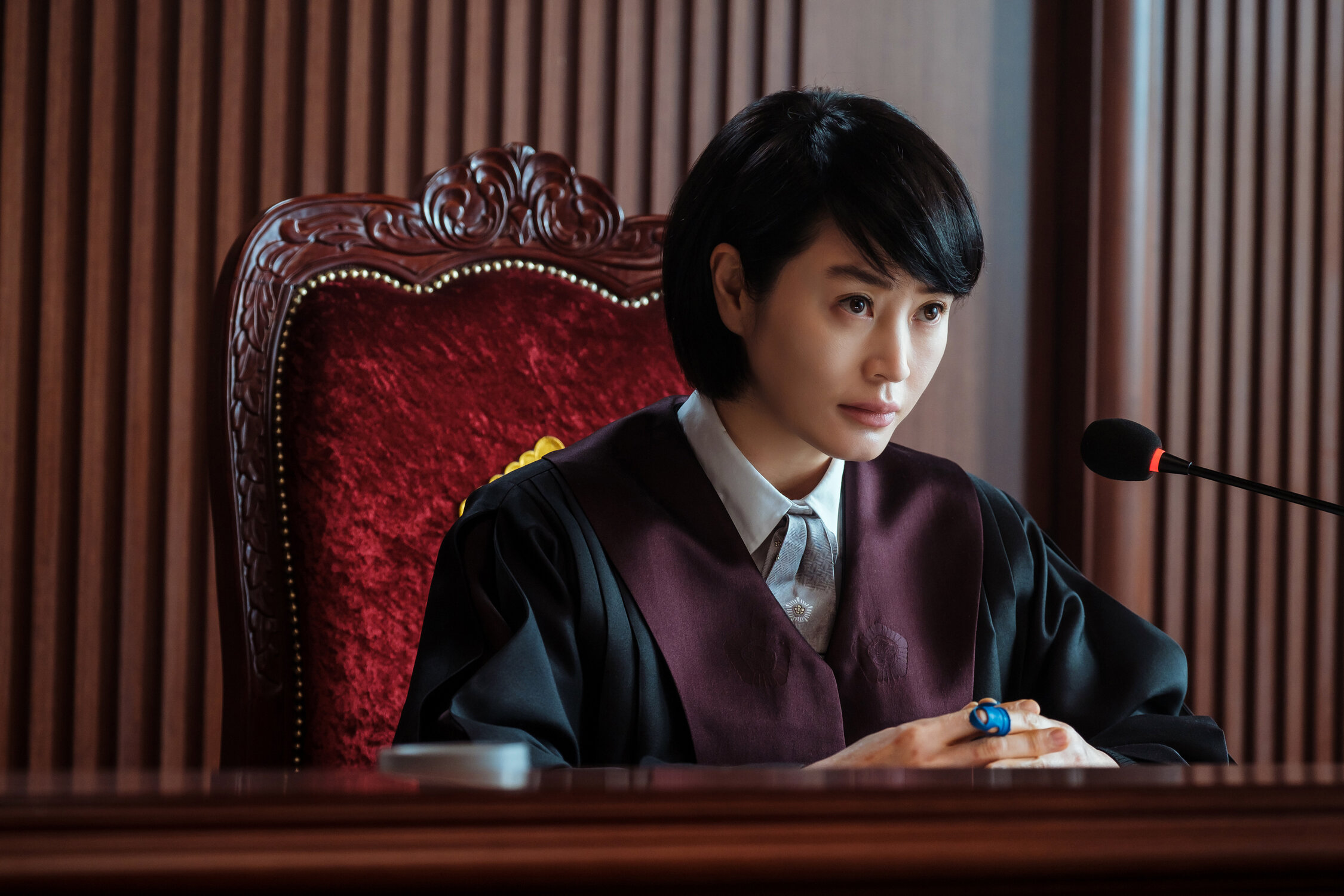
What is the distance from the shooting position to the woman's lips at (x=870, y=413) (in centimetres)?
101

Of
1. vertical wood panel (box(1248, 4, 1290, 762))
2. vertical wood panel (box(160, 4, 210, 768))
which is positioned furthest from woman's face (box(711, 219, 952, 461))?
vertical wood panel (box(1248, 4, 1290, 762))

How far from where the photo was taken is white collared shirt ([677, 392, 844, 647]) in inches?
42.5

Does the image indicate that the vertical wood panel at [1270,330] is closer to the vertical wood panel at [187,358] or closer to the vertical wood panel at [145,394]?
the vertical wood panel at [187,358]

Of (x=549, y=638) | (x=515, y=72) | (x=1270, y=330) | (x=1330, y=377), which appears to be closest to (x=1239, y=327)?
(x=1270, y=330)

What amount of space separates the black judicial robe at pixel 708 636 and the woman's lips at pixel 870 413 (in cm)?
14

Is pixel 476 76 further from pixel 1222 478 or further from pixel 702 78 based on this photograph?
pixel 1222 478

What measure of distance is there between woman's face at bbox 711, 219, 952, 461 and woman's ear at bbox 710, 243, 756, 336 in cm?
4

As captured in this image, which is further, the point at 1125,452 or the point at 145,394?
the point at 145,394

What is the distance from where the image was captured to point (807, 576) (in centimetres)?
109

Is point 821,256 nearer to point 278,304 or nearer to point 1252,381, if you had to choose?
point 278,304

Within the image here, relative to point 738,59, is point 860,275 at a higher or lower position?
lower

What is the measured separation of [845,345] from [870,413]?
67 millimetres

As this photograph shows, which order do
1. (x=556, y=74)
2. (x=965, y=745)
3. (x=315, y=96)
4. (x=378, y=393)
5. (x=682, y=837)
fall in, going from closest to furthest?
1. (x=682, y=837)
2. (x=965, y=745)
3. (x=378, y=393)
4. (x=315, y=96)
5. (x=556, y=74)

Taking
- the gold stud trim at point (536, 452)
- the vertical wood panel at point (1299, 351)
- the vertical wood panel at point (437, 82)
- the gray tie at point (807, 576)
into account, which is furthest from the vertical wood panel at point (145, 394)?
the vertical wood panel at point (1299, 351)
